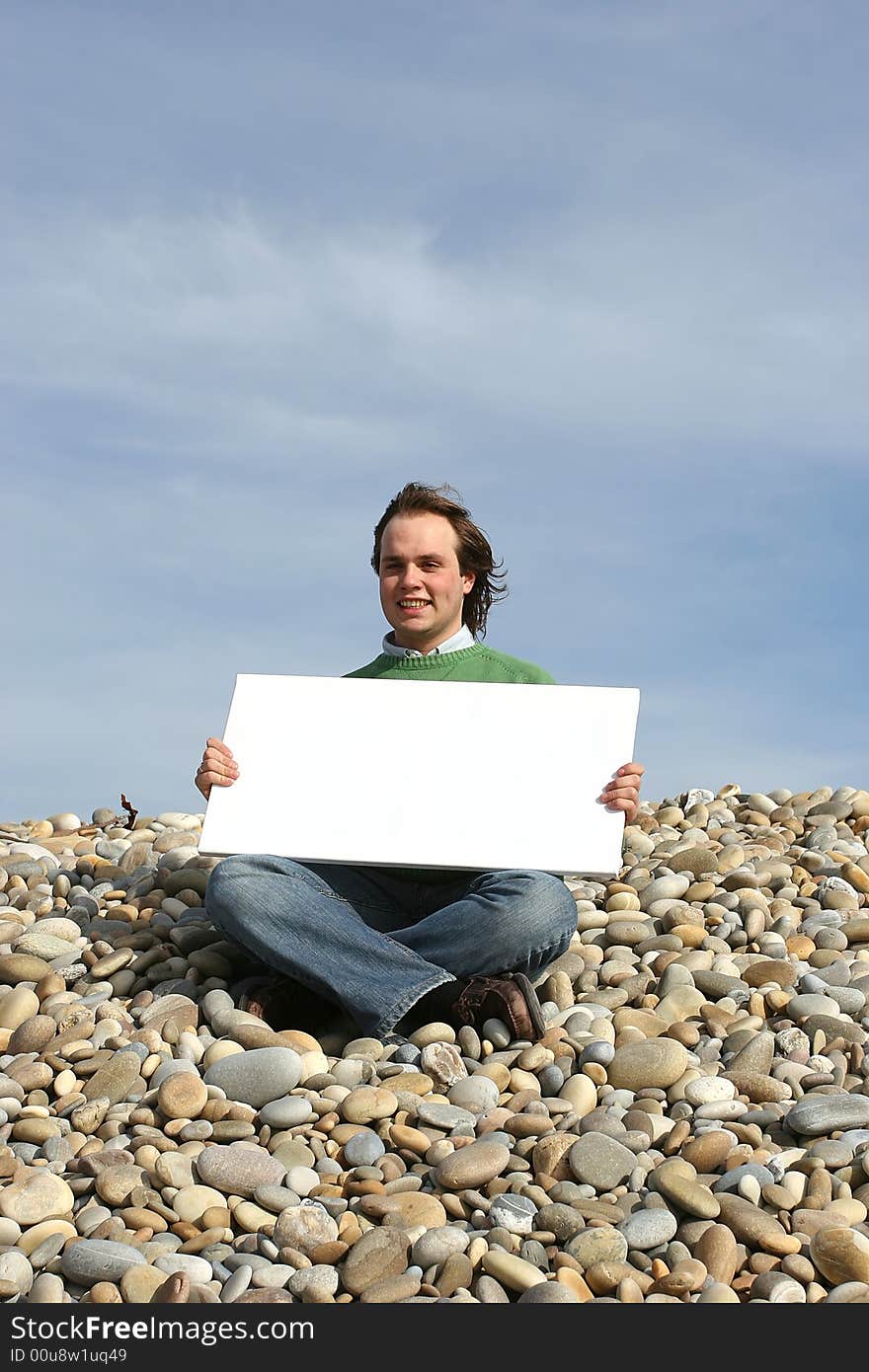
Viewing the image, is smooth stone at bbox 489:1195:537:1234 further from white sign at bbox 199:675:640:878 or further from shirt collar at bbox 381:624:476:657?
shirt collar at bbox 381:624:476:657

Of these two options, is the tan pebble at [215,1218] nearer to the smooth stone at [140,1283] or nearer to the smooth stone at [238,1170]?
the smooth stone at [238,1170]

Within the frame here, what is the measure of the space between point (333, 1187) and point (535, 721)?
5.31 feet

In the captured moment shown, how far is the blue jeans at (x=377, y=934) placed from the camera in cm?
391

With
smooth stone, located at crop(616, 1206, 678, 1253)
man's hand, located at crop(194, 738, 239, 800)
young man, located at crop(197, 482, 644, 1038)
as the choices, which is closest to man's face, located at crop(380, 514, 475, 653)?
young man, located at crop(197, 482, 644, 1038)

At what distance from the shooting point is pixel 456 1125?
336 cm

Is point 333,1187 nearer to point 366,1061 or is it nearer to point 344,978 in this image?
→ point 366,1061

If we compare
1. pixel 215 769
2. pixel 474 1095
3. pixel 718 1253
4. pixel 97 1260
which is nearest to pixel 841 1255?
pixel 718 1253

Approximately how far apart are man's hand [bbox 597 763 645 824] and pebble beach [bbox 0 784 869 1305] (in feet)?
1.91

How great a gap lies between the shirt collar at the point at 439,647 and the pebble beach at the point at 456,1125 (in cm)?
105

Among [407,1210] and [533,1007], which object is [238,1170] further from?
[533,1007]

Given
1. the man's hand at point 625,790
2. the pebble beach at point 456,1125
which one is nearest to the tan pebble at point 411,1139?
the pebble beach at point 456,1125

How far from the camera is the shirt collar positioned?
4.76 metres
